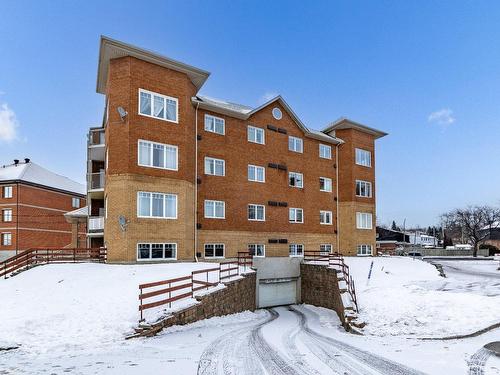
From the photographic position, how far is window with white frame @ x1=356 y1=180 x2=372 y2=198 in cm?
3881

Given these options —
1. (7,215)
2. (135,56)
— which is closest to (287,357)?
(135,56)

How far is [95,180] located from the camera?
1174 inches

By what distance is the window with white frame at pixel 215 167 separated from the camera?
29.2 m

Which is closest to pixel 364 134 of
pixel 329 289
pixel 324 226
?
pixel 324 226

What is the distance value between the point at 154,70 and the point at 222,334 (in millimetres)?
17589

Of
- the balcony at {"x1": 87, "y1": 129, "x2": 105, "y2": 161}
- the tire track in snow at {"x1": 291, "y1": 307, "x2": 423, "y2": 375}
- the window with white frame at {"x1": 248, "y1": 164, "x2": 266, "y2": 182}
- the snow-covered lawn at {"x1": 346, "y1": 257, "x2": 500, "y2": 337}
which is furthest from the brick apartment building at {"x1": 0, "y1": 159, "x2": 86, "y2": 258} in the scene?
the tire track in snow at {"x1": 291, "y1": 307, "x2": 423, "y2": 375}

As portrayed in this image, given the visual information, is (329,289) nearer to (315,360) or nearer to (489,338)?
(489,338)

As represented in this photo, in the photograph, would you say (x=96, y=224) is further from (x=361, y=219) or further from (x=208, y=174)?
(x=361, y=219)

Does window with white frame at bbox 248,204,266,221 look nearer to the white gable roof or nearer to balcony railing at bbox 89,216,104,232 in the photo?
balcony railing at bbox 89,216,104,232

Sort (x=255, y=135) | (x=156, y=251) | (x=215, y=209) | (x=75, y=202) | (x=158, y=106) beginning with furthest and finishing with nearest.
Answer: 1. (x=75, y=202)
2. (x=255, y=135)
3. (x=215, y=209)
4. (x=158, y=106)
5. (x=156, y=251)

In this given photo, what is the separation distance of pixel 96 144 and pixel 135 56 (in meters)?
9.17

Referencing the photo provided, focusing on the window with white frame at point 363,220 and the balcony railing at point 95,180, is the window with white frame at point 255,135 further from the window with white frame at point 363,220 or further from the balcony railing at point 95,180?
the window with white frame at point 363,220

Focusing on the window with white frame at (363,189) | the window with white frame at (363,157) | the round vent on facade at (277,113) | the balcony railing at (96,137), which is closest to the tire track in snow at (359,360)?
the round vent on facade at (277,113)

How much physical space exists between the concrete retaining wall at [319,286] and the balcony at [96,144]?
1766 cm
